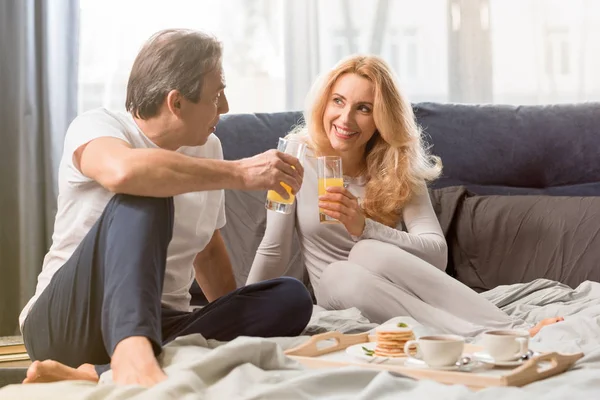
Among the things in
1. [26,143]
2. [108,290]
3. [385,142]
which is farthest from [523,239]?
[26,143]

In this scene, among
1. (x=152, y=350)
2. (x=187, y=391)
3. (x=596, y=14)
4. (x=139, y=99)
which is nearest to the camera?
(x=187, y=391)

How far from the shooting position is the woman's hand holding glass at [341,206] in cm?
242

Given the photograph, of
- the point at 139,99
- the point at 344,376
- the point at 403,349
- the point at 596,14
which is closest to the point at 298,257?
the point at 139,99

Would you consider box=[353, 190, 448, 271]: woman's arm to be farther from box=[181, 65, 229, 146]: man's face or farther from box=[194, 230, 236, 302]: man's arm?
box=[181, 65, 229, 146]: man's face

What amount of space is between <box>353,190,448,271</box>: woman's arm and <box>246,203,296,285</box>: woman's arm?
0.72ft

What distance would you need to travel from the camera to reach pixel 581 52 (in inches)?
140

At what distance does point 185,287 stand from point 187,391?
2.46 feet

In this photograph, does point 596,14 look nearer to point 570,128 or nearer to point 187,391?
point 570,128

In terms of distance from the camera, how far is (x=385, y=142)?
9.58 ft

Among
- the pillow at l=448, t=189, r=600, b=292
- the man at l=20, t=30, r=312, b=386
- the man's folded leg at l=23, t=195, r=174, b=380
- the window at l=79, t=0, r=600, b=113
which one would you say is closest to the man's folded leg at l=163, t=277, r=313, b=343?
the man at l=20, t=30, r=312, b=386

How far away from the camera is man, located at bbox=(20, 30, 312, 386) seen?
170 centimetres

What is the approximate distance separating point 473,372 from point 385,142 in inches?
55.8

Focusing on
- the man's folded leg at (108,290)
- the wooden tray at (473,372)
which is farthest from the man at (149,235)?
the wooden tray at (473,372)

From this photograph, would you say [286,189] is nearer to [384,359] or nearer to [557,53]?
[384,359]
